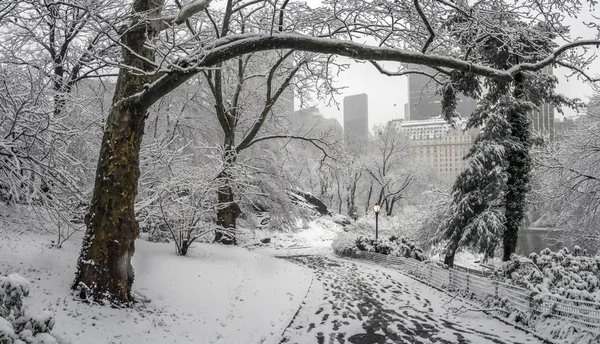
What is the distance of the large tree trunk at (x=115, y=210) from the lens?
222 inches

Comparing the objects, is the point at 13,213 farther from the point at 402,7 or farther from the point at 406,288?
the point at 406,288

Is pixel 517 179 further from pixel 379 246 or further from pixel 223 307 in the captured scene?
pixel 223 307

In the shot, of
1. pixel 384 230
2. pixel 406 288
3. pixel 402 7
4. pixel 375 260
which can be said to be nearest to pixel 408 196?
pixel 384 230

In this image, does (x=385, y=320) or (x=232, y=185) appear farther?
(x=232, y=185)

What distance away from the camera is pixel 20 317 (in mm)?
3664

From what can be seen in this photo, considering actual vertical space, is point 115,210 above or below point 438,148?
below

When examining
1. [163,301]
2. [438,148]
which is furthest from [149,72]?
[438,148]

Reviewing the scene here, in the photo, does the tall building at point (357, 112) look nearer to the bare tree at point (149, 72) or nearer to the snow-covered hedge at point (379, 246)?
the snow-covered hedge at point (379, 246)

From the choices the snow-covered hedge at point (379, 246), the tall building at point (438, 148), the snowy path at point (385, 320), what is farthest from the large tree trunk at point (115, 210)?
the tall building at point (438, 148)

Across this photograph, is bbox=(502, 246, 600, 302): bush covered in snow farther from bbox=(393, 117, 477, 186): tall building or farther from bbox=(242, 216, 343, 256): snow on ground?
bbox=(393, 117, 477, 186): tall building

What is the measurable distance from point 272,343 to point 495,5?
23.5 ft

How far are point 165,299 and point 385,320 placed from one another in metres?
4.72

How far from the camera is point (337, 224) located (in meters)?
40.9

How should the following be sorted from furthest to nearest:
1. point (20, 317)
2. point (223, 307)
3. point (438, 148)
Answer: point (438, 148) < point (223, 307) < point (20, 317)
